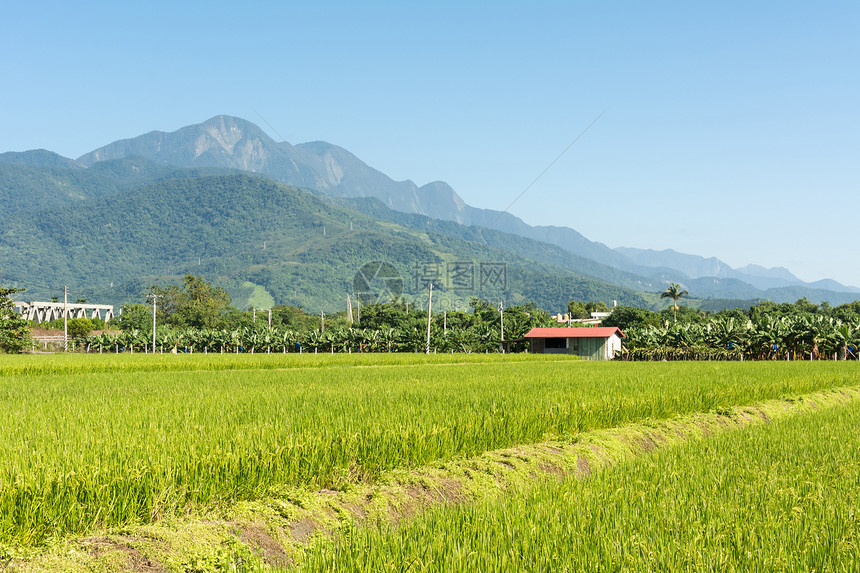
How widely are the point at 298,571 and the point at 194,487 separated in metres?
2.54

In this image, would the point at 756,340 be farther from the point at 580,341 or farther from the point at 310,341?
the point at 310,341

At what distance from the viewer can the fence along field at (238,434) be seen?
5.04 meters

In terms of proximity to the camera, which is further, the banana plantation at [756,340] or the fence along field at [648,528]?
the banana plantation at [756,340]

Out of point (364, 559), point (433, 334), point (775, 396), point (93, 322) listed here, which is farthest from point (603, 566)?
point (93, 322)

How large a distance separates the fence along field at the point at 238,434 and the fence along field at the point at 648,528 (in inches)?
86.3

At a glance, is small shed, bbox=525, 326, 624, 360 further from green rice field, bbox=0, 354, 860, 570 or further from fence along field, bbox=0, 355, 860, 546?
green rice field, bbox=0, 354, 860, 570

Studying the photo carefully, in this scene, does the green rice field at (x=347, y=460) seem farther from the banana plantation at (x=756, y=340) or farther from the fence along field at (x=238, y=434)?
the banana plantation at (x=756, y=340)

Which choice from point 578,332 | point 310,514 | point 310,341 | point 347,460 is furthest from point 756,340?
point 310,514

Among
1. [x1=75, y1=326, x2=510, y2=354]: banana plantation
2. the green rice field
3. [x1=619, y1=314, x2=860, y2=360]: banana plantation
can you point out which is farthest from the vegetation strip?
[x1=75, y1=326, x2=510, y2=354]: banana plantation

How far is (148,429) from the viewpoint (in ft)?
23.6

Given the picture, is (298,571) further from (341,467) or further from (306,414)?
(306,414)

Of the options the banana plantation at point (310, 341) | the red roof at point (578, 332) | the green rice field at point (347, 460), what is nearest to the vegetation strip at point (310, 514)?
the green rice field at point (347, 460)

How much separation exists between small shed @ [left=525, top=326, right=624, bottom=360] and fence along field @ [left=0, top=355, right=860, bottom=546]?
3874 centimetres

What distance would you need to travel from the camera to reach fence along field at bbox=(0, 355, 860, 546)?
16.5ft
